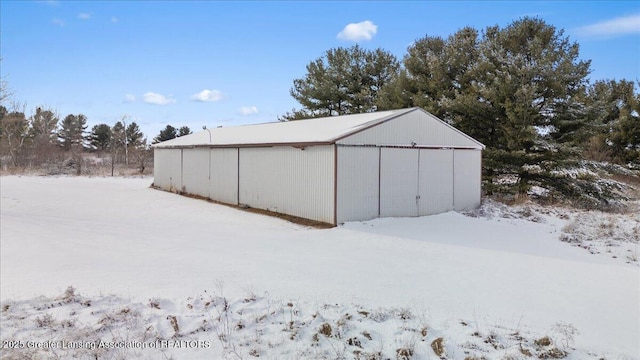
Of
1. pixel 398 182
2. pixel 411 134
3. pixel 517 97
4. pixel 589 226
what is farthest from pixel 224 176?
pixel 517 97

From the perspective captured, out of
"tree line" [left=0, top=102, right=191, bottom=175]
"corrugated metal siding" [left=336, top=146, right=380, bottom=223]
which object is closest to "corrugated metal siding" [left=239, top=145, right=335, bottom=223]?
"corrugated metal siding" [left=336, top=146, right=380, bottom=223]

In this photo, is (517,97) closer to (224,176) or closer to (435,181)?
(435,181)

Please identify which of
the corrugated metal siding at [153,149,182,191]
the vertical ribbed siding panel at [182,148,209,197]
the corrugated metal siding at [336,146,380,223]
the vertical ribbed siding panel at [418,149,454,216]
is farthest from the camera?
the corrugated metal siding at [153,149,182,191]

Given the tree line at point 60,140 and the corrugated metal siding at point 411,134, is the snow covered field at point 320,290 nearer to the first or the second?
the corrugated metal siding at point 411,134

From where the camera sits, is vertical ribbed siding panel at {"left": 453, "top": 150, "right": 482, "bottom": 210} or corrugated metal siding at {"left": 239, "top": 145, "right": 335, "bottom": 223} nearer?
corrugated metal siding at {"left": 239, "top": 145, "right": 335, "bottom": 223}

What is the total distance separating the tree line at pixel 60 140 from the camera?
3170cm

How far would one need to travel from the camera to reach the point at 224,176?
48.2 ft

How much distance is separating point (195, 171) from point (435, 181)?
10.00 m

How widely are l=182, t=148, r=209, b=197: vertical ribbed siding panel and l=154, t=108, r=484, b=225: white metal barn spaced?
0.94m

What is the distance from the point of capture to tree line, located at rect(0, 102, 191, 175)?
31703 mm

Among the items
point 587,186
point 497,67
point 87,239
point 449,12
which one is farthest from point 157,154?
point 587,186

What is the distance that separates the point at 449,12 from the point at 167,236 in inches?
413

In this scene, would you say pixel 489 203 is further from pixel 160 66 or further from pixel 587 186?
pixel 160 66

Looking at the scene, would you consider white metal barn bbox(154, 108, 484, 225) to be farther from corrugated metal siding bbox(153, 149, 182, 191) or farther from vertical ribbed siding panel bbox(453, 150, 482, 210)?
corrugated metal siding bbox(153, 149, 182, 191)
